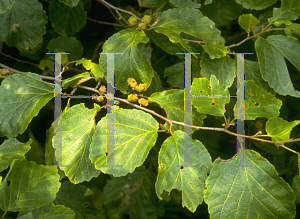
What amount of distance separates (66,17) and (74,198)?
93 centimetres

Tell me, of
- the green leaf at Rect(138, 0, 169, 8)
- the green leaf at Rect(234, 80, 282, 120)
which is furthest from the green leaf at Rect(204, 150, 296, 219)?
the green leaf at Rect(138, 0, 169, 8)

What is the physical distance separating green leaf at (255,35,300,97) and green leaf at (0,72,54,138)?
0.88m

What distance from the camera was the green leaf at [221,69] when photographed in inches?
40.3

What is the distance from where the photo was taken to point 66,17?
4.09 feet

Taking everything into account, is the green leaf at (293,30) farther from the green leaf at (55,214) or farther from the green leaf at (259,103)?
the green leaf at (55,214)

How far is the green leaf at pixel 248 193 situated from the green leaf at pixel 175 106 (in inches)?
7.3

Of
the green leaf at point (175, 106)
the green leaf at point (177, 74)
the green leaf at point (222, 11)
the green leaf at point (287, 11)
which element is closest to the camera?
the green leaf at point (175, 106)

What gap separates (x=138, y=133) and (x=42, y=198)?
0.43 m

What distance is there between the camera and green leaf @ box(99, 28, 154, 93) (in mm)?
923

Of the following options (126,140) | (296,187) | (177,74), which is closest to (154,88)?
(177,74)

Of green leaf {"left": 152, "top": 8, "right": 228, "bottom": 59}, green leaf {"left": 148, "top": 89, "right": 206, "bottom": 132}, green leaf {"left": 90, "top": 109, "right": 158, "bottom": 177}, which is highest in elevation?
green leaf {"left": 152, "top": 8, "right": 228, "bottom": 59}

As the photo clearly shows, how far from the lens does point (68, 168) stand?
2.89ft

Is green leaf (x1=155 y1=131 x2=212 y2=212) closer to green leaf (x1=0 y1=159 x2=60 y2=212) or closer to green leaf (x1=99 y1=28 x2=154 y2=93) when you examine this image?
green leaf (x1=99 y1=28 x2=154 y2=93)

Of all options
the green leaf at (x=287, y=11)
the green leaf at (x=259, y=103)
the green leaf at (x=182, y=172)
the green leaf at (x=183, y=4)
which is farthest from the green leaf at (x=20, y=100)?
the green leaf at (x=287, y=11)
